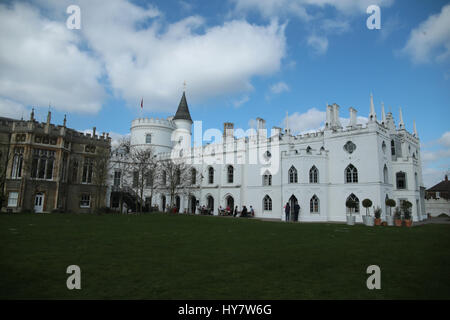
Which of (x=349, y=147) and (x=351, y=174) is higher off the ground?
(x=349, y=147)

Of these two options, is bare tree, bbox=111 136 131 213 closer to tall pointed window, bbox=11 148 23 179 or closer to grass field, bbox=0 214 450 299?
tall pointed window, bbox=11 148 23 179

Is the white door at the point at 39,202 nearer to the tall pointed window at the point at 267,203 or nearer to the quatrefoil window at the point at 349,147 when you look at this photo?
the tall pointed window at the point at 267,203

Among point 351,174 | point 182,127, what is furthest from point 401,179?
point 182,127

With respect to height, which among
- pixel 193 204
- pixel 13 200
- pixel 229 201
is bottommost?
pixel 13 200

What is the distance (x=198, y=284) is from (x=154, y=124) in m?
46.7

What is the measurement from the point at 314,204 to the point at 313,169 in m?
3.67

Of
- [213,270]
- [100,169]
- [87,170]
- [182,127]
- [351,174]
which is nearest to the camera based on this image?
[213,270]

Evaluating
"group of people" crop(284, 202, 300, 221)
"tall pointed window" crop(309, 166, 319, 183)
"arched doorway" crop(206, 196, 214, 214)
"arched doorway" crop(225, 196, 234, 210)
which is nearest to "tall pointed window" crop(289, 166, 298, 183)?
"tall pointed window" crop(309, 166, 319, 183)

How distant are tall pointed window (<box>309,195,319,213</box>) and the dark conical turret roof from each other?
29074 mm

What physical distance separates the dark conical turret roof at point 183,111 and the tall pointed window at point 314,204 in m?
29.1

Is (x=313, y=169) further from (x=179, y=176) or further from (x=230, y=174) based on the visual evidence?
(x=179, y=176)

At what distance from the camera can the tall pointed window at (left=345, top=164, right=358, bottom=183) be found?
30.5m

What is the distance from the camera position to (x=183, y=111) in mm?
53844
